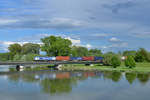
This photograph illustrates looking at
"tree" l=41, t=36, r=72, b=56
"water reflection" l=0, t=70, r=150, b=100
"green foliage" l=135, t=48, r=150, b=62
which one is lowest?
"water reflection" l=0, t=70, r=150, b=100

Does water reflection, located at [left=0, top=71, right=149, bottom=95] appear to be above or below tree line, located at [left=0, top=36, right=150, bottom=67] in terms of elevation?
below

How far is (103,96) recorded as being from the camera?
3188cm

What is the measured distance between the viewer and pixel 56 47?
121000 millimetres

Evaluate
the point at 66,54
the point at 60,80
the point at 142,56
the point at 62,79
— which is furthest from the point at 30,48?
the point at 60,80

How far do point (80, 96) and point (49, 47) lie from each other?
310 ft

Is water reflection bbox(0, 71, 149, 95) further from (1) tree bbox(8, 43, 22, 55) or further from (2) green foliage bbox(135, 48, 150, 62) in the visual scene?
(1) tree bbox(8, 43, 22, 55)

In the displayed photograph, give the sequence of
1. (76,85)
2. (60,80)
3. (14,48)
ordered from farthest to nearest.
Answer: (14,48), (60,80), (76,85)

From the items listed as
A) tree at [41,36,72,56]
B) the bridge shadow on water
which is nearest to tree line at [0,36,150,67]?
tree at [41,36,72,56]

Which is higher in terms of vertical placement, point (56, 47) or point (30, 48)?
point (30, 48)

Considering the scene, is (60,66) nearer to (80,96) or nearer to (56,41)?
(56,41)

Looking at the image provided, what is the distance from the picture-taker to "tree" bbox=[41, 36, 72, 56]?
122 meters

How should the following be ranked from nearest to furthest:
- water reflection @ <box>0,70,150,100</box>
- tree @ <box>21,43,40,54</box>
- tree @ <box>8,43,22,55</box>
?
water reflection @ <box>0,70,150,100</box> < tree @ <box>8,43,22,55</box> < tree @ <box>21,43,40,54</box>

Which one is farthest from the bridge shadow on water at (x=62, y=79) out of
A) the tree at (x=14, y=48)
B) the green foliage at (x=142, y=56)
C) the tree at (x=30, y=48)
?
the tree at (x=30, y=48)

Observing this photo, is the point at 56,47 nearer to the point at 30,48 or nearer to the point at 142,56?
the point at 142,56
